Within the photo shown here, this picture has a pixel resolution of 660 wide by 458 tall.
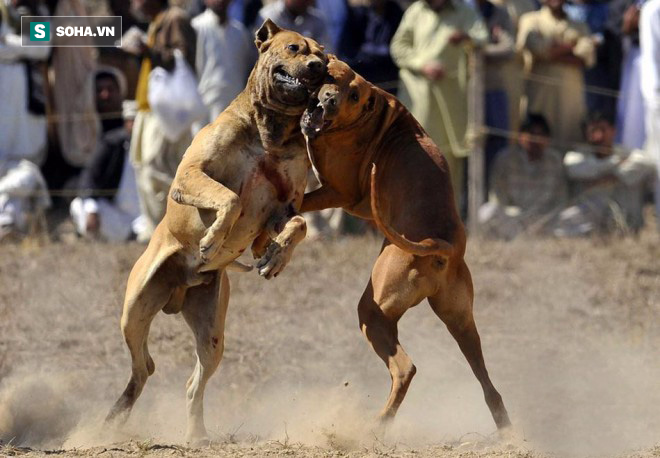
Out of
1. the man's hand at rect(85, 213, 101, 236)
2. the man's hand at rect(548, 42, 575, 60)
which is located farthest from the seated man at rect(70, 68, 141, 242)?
the man's hand at rect(548, 42, 575, 60)

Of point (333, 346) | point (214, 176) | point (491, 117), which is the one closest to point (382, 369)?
point (333, 346)

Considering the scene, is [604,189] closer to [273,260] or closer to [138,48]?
[138,48]

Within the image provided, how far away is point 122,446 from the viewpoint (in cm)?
721

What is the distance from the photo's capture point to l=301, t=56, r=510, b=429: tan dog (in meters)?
7.37

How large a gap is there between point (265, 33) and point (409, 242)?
1.42 m

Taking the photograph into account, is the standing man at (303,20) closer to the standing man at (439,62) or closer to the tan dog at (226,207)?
the standing man at (439,62)

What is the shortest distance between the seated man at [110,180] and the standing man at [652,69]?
479 centimetres

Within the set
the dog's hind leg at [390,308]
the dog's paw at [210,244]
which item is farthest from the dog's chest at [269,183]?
the dog's hind leg at [390,308]

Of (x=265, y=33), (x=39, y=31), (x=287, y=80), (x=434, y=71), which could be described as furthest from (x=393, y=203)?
(x=39, y=31)

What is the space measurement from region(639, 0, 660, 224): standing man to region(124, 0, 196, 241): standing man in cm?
415

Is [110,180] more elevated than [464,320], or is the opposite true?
[464,320]

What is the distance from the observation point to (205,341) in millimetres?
7883

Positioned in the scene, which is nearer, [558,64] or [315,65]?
[315,65]

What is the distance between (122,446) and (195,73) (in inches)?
240
